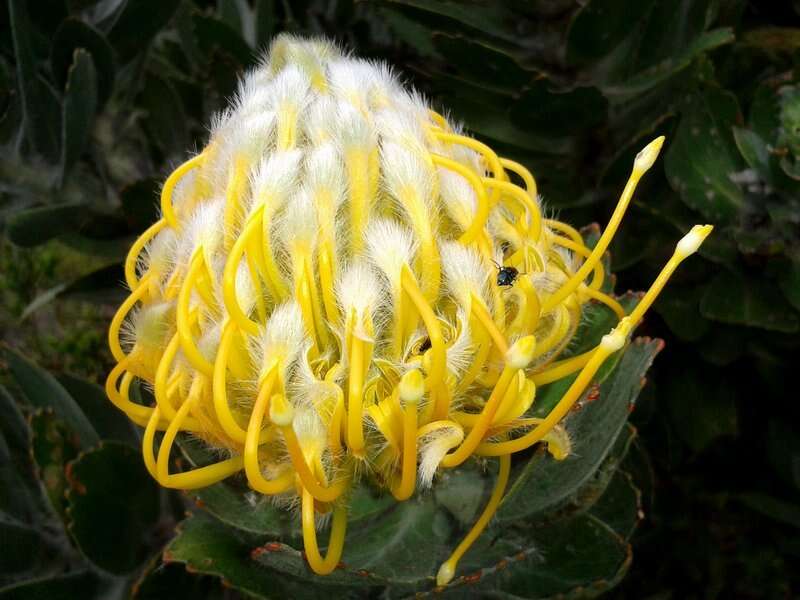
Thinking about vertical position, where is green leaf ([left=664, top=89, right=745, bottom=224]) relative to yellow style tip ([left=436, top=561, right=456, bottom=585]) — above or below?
above

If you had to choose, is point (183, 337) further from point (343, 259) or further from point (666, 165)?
point (666, 165)

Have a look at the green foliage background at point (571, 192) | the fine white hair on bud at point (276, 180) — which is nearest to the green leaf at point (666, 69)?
the green foliage background at point (571, 192)

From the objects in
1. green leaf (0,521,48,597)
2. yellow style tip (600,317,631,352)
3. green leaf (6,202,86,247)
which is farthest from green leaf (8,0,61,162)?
yellow style tip (600,317,631,352)

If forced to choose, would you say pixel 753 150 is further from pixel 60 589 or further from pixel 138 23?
pixel 60 589

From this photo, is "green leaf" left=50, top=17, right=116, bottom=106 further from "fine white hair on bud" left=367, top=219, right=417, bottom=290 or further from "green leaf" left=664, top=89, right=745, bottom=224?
"green leaf" left=664, top=89, right=745, bottom=224

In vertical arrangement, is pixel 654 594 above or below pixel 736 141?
below

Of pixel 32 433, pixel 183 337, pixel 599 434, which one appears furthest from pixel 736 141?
pixel 32 433
